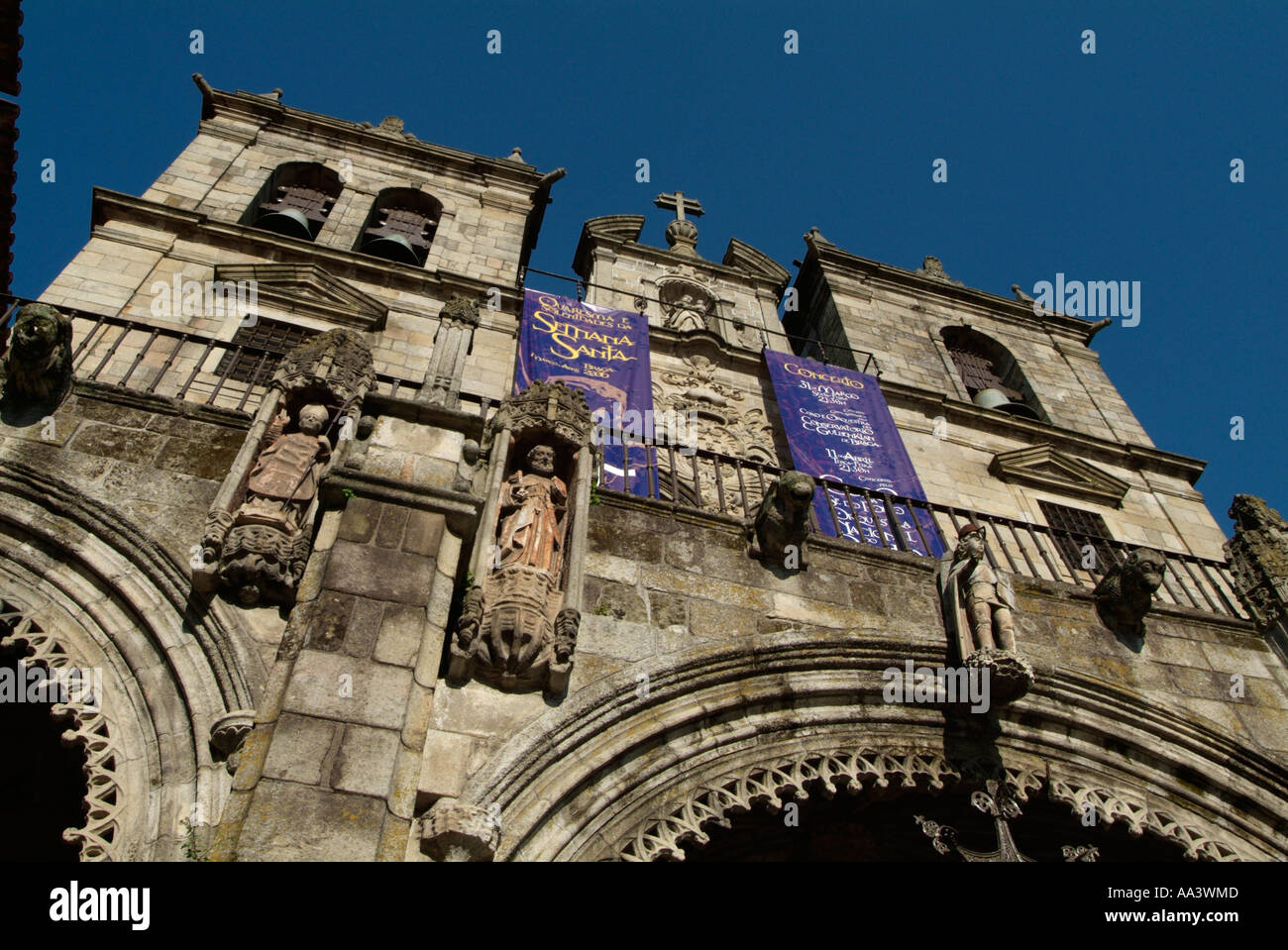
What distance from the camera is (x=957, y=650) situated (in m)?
7.04

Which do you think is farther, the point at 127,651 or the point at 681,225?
the point at 681,225

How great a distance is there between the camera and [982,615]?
7023 millimetres

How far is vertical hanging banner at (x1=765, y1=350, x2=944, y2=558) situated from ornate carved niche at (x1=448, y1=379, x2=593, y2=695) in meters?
4.94

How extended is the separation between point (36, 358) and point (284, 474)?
72.3 inches

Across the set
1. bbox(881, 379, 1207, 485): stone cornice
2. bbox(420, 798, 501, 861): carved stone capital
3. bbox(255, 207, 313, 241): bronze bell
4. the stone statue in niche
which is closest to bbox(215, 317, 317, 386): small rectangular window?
bbox(255, 207, 313, 241): bronze bell

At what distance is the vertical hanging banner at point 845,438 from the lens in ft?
38.1

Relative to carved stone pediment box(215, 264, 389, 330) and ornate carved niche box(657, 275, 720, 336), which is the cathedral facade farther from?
ornate carved niche box(657, 275, 720, 336)

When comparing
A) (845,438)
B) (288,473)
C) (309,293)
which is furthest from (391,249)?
(288,473)

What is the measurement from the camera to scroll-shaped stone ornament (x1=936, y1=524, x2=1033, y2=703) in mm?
6730

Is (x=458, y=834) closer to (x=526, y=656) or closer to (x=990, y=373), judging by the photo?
(x=526, y=656)

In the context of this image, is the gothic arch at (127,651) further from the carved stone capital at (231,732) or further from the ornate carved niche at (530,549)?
the ornate carved niche at (530,549)
